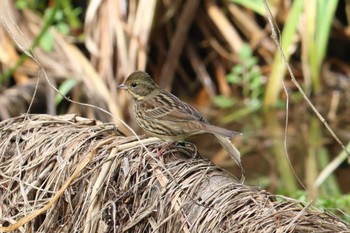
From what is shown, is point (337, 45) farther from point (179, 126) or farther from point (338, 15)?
point (179, 126)

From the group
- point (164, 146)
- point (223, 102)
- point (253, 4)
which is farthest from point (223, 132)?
point (223, 102)

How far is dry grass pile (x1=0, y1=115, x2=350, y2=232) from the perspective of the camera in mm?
3279

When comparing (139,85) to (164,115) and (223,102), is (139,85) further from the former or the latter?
(223,102)

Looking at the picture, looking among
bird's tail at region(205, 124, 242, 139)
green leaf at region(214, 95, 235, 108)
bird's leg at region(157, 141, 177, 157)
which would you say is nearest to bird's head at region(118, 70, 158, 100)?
bird's tail at region(205, 124, 242, 139)

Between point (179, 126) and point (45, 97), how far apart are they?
4.23m

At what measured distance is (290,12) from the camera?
921cm

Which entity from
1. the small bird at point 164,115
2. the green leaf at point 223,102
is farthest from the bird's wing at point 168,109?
the green leaf at point 223,102

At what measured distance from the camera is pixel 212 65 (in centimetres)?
1035

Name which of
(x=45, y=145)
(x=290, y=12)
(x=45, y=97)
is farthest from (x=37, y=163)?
(x=290, y=12)

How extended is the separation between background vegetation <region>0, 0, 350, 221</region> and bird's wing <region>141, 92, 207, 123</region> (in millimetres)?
2937

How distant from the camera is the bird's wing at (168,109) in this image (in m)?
4.82

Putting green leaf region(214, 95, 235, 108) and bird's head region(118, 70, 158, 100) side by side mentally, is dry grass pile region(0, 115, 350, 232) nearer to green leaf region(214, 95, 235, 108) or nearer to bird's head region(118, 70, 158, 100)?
bird's head region(118, 70, 158, 100)

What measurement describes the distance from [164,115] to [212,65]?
5.48m

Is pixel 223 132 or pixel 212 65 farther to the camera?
pixel 212 65
